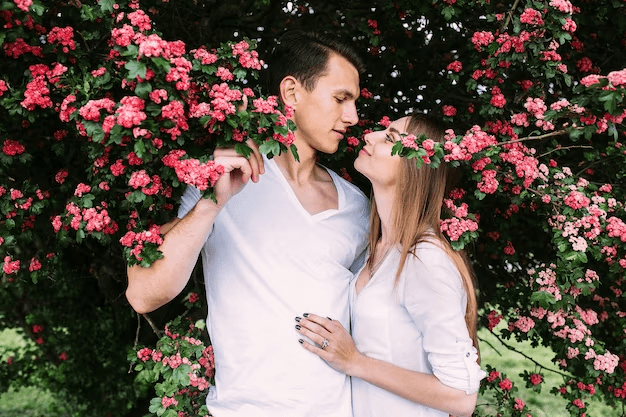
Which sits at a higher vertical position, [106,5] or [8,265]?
[106,5]

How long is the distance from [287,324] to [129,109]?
118 cm

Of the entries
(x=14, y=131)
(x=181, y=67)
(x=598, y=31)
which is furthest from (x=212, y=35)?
(x=598, y=31)

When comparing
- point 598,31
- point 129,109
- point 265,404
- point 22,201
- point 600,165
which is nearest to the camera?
point 129,109

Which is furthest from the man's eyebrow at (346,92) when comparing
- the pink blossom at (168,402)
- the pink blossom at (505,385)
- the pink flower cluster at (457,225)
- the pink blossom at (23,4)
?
the pink blossom at (505,385)

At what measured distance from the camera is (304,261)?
8.36ft

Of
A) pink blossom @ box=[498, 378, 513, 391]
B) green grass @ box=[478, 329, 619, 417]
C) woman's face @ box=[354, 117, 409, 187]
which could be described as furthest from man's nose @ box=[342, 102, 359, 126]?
green grass @ box=[478, 329, 619, 417]

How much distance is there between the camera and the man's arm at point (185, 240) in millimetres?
2033

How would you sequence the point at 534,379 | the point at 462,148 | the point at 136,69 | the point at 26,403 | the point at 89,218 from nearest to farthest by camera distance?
the point at 136,69 → the point at 89,218 → the point at 462,148 → the point at 534,379 → the point at 26,403

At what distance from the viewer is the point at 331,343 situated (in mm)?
2434

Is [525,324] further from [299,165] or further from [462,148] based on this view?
[299,165]

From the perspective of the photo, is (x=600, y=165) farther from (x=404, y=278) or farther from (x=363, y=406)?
(x=363, y=406)

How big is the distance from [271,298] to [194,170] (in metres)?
0.81

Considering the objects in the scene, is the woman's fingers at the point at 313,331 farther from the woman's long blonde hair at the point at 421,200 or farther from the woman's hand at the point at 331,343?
the woman's long blonde hair at the point at 421,200

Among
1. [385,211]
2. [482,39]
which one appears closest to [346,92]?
[385,211]
